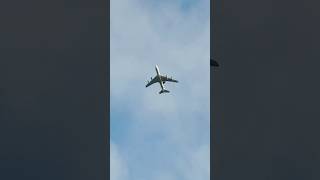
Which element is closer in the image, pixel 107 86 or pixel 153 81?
pixel 107 86

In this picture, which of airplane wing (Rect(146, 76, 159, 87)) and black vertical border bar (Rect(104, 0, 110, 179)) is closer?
black vertical border bar (Rect(104, 0, 110, 179))

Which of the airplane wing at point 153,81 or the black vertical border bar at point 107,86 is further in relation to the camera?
the airplane wing at point 153,81

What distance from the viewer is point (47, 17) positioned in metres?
11.3

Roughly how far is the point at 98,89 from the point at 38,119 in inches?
50.1
